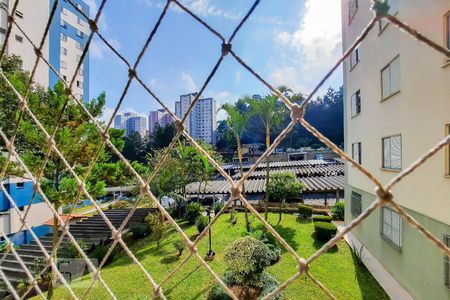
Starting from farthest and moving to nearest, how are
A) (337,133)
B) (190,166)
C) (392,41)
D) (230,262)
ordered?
(337,133) → (190,166) → (392,41) → (230,262)

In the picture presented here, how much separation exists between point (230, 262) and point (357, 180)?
18.1ft

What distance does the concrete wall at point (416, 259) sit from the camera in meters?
4.36

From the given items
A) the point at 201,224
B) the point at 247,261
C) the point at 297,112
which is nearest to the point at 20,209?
the point at 201,224

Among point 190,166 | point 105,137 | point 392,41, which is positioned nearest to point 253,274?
point 105,137

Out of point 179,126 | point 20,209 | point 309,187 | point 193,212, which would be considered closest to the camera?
point 179,126

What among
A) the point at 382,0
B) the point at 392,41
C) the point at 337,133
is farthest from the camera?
the point at 337,133

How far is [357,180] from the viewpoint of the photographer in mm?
8383

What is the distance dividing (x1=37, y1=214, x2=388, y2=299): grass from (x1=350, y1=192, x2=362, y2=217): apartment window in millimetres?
1160

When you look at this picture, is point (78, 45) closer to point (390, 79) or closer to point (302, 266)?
point (390, 79)

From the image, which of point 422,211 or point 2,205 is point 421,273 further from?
point 2,205

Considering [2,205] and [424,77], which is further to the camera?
[2,205]

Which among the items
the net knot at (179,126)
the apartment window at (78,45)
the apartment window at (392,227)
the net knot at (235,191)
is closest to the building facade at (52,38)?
the apartment window at (78,45)

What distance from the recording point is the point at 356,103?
8.31 m

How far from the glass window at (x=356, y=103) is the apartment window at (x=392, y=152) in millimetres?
2137
